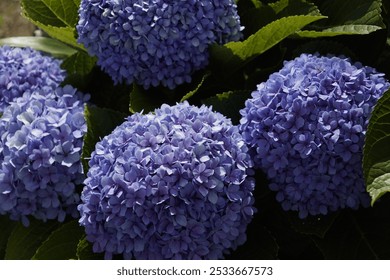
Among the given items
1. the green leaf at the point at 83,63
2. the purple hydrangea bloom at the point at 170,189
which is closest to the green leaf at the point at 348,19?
the purple hydrangea bloom at the point at 170,189

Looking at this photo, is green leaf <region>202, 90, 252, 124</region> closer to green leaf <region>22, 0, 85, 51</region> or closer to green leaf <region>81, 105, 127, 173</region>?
green leaf <region>81, 105, 127, 173</region>

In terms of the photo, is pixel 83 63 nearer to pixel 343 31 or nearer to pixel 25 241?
pixel 25 241

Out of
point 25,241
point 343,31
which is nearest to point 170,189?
point 25,241

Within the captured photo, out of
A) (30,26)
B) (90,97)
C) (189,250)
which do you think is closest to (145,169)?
(189,250)

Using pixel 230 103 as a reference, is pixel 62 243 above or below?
below

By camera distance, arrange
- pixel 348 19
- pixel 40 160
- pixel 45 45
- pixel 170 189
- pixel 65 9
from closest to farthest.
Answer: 1. pixel 170 189
2. pixel 40 160
3. pixel 348 19
4. pixel 65 9
5. pixel 45 45

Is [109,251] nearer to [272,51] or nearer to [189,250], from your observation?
[189,250]

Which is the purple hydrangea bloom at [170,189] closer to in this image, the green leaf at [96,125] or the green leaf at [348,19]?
the green leaf at [96,125]
